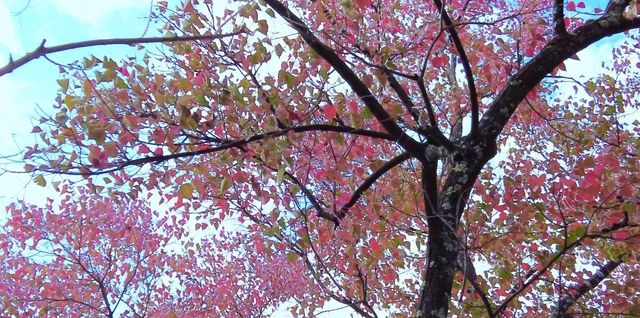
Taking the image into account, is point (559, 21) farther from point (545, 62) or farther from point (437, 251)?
point (437, 251)

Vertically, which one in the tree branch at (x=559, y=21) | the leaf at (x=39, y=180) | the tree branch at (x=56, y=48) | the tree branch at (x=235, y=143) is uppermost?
the tree branch at (x=559, y=21)

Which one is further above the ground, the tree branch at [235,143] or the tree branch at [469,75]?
the tree branch at [469,75]

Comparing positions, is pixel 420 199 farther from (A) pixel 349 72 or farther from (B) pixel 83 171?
(B) pixel 83 171

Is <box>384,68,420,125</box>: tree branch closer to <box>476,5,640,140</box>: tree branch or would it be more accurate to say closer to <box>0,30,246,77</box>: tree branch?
<box>476,5,640,140</box>: tree branch

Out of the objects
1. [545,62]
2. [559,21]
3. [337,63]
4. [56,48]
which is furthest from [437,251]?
[56,48]

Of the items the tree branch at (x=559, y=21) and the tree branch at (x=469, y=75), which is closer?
the tree branch at (x=469, y=75)

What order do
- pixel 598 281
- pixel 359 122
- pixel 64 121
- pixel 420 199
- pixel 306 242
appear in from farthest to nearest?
pixel 598 281, pixel 420 199, pixel 306 242, pixel 359 122, pixel 64 121

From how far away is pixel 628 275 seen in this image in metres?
7.75

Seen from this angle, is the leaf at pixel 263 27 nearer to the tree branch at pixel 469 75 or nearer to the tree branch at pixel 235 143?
the tree branch at pixel 235 143

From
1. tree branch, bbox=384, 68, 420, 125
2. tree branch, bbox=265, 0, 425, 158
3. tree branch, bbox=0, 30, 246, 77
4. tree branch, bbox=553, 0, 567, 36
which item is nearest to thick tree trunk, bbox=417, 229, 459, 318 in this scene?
tree branch, bbox=265, 0, 425, 158

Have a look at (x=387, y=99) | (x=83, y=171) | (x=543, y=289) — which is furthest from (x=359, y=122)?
(x=543, y=289)

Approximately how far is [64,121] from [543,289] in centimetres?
590

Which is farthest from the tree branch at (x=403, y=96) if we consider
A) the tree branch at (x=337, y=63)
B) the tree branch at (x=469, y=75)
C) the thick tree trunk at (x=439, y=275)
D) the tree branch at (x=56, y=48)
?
the tree branch at (x=56, y=48)

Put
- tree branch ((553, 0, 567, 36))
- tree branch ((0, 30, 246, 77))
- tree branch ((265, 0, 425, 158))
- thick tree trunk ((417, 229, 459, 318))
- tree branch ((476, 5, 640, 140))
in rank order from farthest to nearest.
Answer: tree branch ((553, 0, 567, 36))
tree branch ((476, 5, 640, 140))
tree branch ((265, 0, 425, 158))
thick tree trunk ((417, 229, 459, 318))
tree branch ((0, 30, 246, 77))
